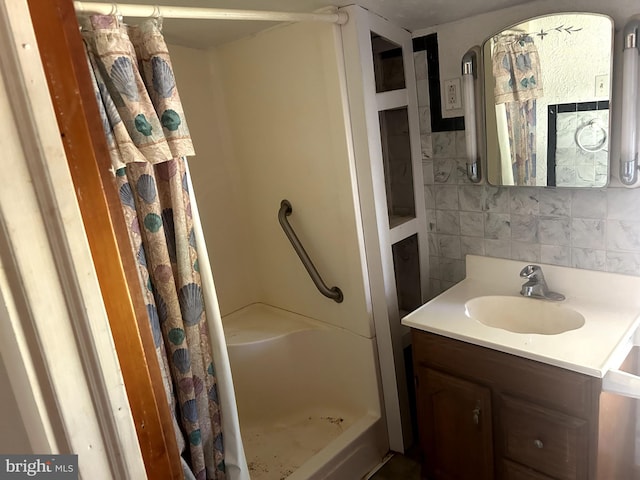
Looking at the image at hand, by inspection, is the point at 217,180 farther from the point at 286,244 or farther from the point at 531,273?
the point at 531,273

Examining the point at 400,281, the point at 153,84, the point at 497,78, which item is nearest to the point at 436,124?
the point at 497,78

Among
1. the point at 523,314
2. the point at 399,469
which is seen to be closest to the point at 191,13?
the point at 523,314

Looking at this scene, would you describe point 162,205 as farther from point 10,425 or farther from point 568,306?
point 568,306

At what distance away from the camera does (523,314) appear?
169 cm

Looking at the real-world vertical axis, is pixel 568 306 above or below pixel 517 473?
above

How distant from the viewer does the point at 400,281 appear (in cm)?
205

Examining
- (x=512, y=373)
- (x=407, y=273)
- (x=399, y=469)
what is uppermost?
(x=407, y=273)

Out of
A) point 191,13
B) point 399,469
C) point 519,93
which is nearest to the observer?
point 191,13

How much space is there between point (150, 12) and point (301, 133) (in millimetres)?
886

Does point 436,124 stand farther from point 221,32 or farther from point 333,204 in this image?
point 221,32

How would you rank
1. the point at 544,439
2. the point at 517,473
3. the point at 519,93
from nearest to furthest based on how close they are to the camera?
the point at 544,439 → the point at 517,473 → the point at 519,93

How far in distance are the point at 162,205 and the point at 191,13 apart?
0.48m

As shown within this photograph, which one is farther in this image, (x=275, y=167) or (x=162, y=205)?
(x=275, y=167)

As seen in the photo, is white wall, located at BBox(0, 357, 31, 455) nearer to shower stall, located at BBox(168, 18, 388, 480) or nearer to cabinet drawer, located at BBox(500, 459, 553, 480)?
shower stall, located at BBox(168, 18, 388, 480)
